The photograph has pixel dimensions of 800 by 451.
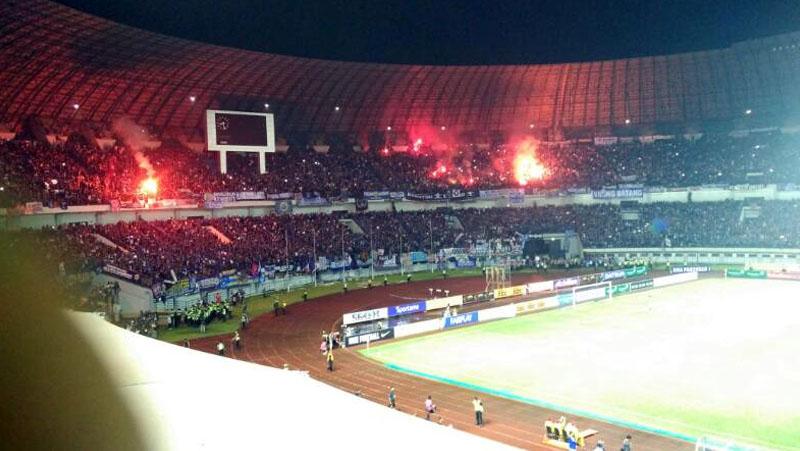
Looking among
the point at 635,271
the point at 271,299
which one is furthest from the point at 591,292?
the point at 271,299

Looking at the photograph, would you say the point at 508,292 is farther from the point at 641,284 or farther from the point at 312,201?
the point at 312,201

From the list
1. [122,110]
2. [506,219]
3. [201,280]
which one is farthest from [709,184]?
[122,110]

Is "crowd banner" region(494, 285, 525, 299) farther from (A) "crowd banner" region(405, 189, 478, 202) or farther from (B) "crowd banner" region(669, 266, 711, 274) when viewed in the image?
(A) "crowd banner" region(405, 189, 478, 202)

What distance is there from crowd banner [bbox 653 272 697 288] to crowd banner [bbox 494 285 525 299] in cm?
1258

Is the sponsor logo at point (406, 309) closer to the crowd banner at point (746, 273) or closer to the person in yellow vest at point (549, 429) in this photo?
the person in yellow vest at point (549, 429)

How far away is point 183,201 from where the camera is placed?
184ft

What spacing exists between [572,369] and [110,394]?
27.6 meters

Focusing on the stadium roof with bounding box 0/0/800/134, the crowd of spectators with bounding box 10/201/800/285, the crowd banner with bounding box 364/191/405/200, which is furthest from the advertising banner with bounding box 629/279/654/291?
the stadium roof with bounding box 0/0/800/134

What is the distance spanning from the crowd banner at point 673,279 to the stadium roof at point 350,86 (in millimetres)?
26446

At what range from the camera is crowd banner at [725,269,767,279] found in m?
55.8

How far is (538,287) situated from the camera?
49125 millimetres

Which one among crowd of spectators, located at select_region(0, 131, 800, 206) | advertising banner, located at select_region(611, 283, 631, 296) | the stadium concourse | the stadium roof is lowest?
the stadium concourse

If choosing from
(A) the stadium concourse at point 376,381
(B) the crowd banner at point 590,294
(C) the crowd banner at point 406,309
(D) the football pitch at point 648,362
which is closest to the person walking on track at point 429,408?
(A) the stadium concourse at point 376,381

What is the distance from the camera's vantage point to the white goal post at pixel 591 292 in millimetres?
46688
